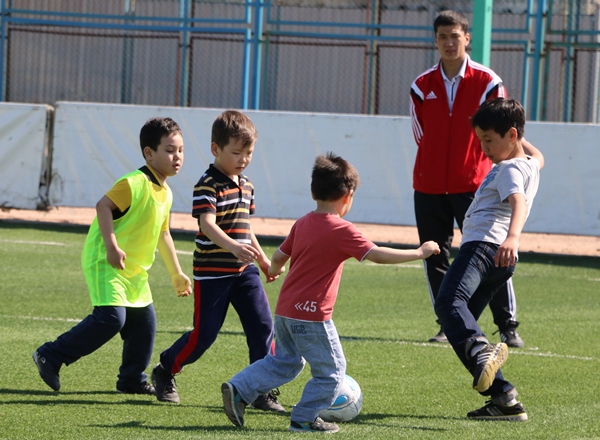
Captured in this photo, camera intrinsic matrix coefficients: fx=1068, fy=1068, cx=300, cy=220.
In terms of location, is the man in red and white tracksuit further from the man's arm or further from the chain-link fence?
the chain-link fence

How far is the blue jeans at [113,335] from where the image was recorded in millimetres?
5234

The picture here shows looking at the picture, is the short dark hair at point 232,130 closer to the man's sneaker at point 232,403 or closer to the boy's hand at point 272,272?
the boy's hand at point 272,272

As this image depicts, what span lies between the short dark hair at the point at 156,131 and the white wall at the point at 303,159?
302 inches

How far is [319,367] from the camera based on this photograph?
4.53 m

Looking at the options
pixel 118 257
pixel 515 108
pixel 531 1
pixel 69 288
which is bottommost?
pixel 69 288

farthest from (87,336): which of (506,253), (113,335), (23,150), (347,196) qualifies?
(23,150)

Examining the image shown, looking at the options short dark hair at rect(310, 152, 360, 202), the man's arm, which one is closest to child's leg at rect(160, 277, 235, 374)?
short dark hair at rect(310, 152, 360, 202)

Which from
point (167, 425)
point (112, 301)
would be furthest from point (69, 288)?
point (167, 425)

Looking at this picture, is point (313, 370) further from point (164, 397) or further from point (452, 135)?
point (452, 135)

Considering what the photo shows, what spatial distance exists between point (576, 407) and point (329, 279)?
1.47 m

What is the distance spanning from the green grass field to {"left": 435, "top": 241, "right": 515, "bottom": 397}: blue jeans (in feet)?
1.12

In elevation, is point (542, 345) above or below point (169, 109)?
below

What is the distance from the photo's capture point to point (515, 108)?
199 inches

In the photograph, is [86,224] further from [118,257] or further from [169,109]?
[118,257]
